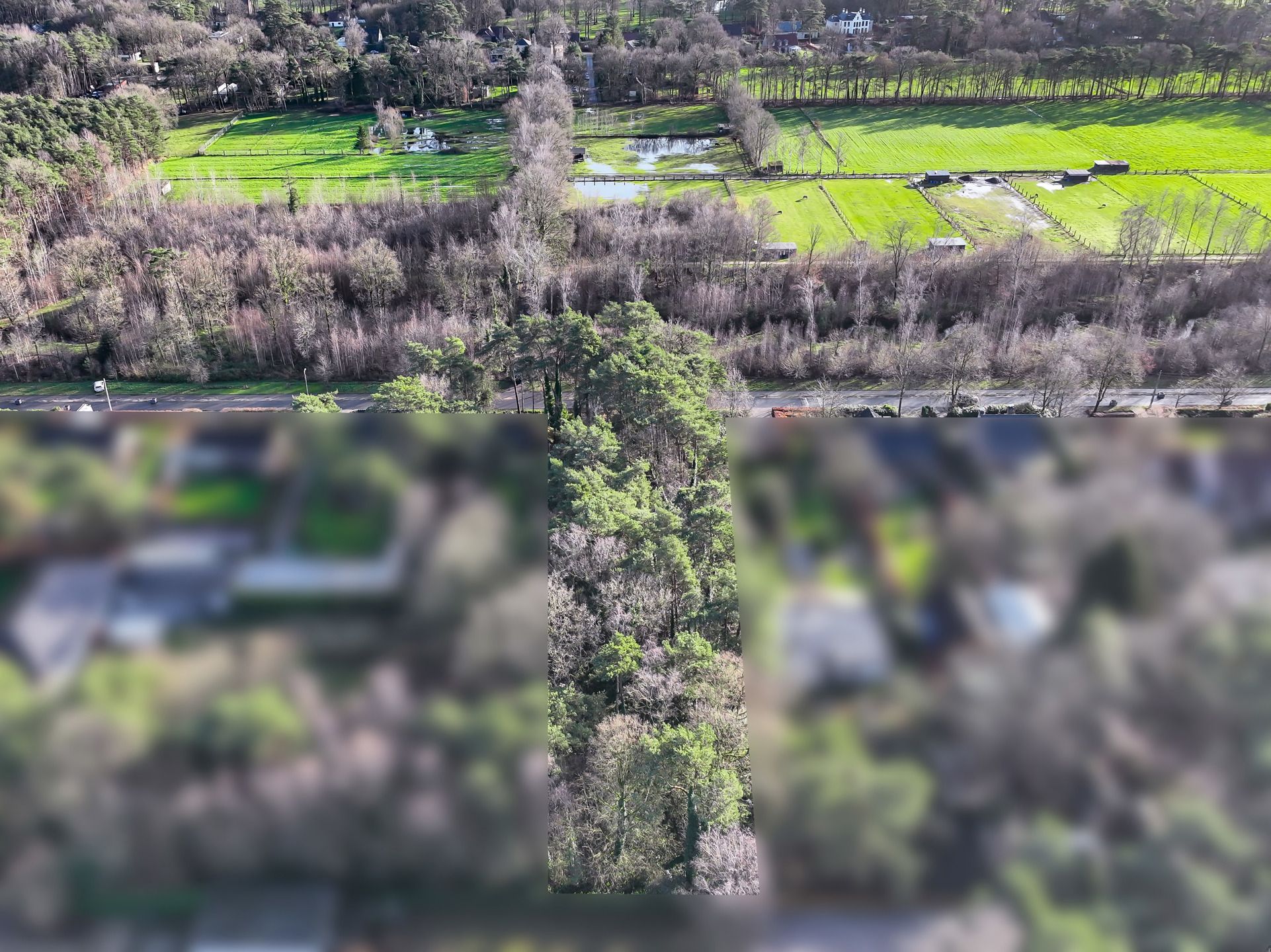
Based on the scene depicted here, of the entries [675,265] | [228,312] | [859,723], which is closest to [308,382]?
[228,312]

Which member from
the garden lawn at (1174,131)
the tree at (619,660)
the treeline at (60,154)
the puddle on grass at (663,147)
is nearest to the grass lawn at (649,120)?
the puddle on grass at (663,147)

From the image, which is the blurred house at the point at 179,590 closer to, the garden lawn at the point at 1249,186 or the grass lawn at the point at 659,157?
the grass lawn at the point at 659,157

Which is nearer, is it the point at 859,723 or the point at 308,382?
the point at 859,723

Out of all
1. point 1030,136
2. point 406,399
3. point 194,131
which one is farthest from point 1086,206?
point 194,131

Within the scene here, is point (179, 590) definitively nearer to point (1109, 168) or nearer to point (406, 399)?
point (406, 399)

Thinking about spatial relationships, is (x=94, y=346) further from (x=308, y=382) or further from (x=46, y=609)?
(x=46, y=609)

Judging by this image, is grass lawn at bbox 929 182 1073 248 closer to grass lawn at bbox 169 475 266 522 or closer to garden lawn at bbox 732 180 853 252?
garden lawn at bbox 732 180 853 252

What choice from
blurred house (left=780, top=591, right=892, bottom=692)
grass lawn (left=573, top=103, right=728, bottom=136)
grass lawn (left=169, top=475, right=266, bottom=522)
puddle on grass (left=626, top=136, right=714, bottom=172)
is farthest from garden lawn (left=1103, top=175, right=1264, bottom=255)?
grass lawn (left=169, top=475, right=266, bottom=522)

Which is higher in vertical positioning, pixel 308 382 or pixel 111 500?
pixel 111 500
